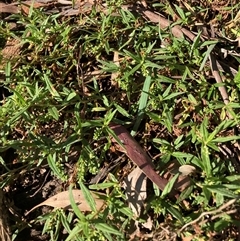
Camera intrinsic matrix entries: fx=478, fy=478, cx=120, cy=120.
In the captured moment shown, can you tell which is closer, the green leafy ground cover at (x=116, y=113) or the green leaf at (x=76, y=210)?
the green leaf at (x=76, y=210)

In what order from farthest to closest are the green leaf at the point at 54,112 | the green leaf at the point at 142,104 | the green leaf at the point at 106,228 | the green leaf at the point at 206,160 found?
the green leaf at the point at 142,104 < the green leaf at the point at 54,112 < the green leaf at the point at 206,160 < the green leaf at the point at 106,228

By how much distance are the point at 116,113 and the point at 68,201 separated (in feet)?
1.83

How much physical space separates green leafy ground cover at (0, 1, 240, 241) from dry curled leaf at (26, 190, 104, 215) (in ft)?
0.17

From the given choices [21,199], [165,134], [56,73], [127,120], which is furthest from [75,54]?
[21,199]

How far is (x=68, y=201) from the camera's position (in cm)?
257

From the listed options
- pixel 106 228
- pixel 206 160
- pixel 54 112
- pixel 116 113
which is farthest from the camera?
pixel 116 113

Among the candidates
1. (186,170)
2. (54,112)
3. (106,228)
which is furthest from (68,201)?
(186,170)

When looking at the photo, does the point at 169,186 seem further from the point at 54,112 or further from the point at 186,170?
the point at 54,112

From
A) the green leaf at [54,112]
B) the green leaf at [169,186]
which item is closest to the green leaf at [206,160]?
the green leaf at [169,186]

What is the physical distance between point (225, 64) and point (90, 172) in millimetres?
1011

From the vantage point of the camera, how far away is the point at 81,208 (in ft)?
8.33

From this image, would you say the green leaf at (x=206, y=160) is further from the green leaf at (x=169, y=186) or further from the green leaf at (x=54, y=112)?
the green leaf at (x=54, y=112)

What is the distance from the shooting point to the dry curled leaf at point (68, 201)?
2512mm

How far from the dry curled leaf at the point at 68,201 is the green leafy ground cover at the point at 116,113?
0.05 meters
